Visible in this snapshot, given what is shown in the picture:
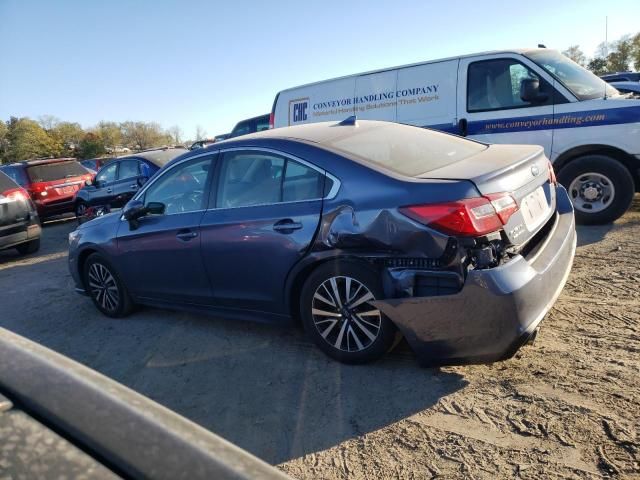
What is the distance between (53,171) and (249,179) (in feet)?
34.0

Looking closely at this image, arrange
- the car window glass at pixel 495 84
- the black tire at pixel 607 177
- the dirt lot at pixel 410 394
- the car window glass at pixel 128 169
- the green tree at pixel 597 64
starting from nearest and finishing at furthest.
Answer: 1. the dirt lot at pixel 410 394
2. the black tire at pixel 607 177
3. the car window glass at pixel 495 84
4. the car window glass at pixel 128 169
5. the green tree at pixel 597 64

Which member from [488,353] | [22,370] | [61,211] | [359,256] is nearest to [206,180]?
[359,256]

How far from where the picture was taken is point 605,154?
235 inches

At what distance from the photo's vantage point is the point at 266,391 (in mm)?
3139

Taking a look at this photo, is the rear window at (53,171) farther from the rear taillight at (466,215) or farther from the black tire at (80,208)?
the rear taillight at (466,215)

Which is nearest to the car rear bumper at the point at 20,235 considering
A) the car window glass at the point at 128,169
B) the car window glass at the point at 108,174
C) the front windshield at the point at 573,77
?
the car window glass at the point at 128,169

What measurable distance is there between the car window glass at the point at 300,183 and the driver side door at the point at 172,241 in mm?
823

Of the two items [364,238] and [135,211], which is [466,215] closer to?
[364,238]

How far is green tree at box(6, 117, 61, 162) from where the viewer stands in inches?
2173

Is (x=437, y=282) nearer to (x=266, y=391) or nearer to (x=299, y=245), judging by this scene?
(x=299, y=245)

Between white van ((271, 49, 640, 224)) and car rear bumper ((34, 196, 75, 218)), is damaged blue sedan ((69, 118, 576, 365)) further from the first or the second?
car rear bumper ((34, 196, 75, 218))

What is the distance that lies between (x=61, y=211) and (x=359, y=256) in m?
11.1

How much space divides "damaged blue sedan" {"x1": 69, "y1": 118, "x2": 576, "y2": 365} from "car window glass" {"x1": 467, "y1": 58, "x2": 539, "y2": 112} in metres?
3.00

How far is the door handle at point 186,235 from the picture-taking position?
387cm
